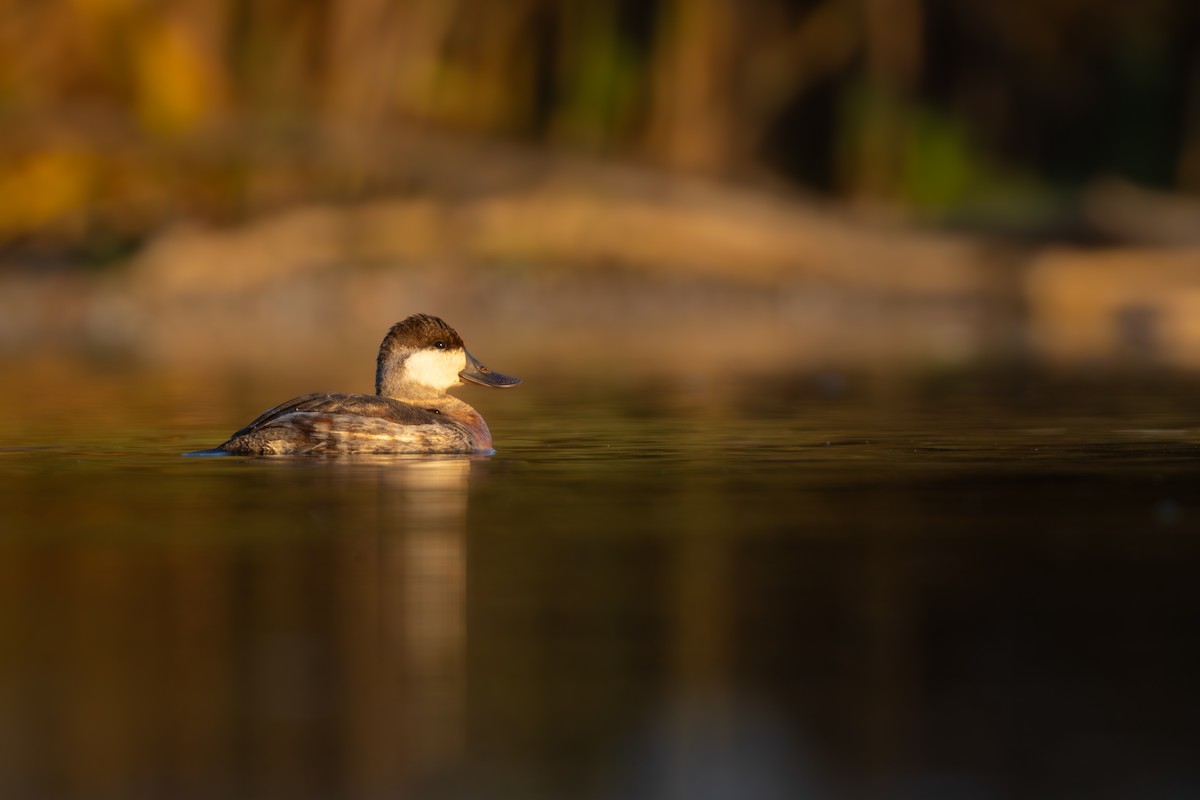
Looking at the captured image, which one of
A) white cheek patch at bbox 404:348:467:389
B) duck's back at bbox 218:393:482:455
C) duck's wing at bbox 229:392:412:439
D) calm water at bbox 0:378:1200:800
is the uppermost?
white cheek patch at bbox 404:348:467:389

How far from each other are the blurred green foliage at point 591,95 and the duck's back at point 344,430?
46.0 ft

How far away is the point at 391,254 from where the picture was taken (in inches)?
936

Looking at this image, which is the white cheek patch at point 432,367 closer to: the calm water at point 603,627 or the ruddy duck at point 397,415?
the ruddy duck at point 397,415

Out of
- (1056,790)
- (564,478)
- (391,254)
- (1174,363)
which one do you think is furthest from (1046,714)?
(391,254)

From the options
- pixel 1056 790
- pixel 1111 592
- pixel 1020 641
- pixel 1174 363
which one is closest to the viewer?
pixel 1056 790

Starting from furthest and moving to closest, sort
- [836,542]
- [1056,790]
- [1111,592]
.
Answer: [836,542], [1111,592], [1056,790]

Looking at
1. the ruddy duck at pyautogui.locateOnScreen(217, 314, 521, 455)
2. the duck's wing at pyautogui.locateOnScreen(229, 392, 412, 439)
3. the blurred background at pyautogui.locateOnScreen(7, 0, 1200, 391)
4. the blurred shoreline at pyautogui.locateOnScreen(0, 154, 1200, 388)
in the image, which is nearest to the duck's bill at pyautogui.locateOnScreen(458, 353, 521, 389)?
the ruddy duck at pyautogui.locateOnScreen(217, 314, 521, 455)

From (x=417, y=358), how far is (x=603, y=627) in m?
4.99

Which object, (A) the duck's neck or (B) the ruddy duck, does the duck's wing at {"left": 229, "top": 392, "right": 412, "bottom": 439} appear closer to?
(B) the ruddy duck

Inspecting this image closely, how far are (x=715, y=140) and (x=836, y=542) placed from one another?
1795cm

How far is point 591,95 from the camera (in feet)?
83.0

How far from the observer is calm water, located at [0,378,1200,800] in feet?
14.2

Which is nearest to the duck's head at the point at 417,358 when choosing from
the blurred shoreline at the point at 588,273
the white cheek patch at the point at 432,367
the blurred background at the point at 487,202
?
the white cheek patch at the point at 432,367

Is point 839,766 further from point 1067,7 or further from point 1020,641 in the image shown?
point 1067,7
